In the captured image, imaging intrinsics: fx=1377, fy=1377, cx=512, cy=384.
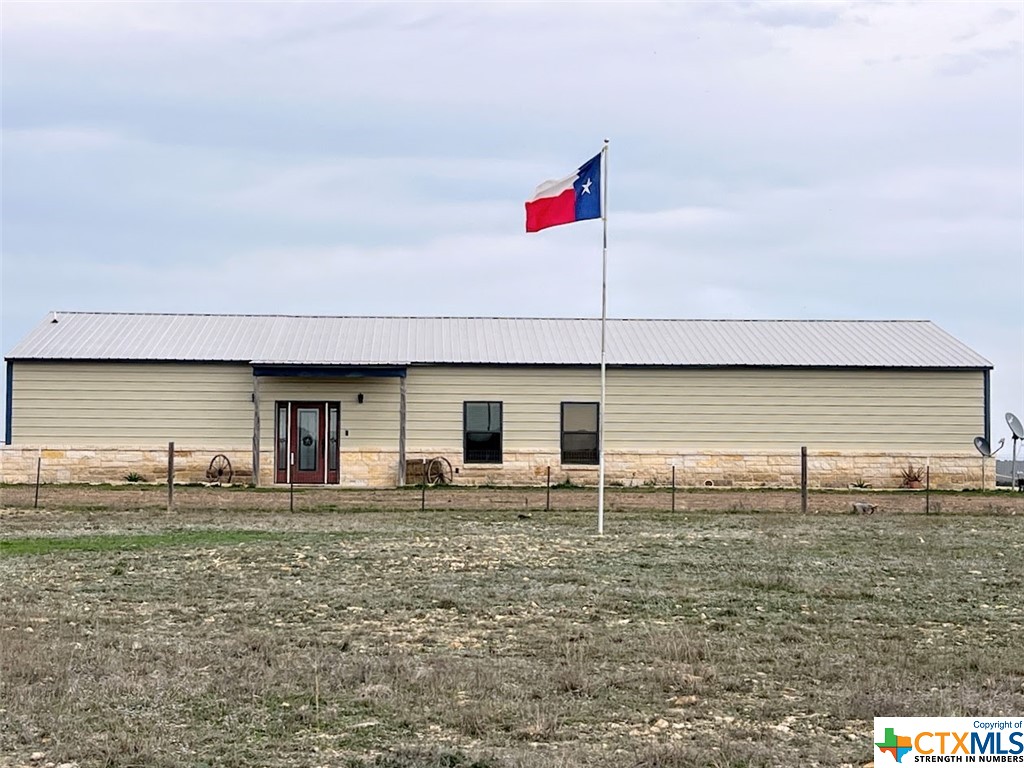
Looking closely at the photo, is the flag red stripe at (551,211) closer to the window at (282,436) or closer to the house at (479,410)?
the house at (479,410)

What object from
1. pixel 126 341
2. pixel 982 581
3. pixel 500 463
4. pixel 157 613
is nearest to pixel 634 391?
pixel 500 463

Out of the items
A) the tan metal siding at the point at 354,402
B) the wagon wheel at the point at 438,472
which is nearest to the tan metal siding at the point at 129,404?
the tan metal siding at the point at 354,402

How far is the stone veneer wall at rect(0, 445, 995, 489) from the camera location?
31438mm

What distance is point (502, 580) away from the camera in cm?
1400

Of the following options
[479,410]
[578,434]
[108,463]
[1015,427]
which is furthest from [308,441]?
[1015,427]

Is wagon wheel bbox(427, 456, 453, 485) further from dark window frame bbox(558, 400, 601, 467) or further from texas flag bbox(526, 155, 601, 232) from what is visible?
texas flag bbox(526, 155, 601, 232)

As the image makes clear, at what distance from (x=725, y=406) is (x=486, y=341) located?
612cm

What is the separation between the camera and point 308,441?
32.0 metres

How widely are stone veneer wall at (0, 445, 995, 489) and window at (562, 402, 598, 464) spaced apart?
0.87ft

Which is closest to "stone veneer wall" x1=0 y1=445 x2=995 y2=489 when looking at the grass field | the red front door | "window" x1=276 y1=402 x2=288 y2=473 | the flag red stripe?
"window" x1=276 y1=402 x2=288 y2=473

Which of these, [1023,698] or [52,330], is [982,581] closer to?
[1023,698]

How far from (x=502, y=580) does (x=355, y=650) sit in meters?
3.99

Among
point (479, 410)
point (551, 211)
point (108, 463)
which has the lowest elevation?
point (108, 463)

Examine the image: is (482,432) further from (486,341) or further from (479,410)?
(486,341)
